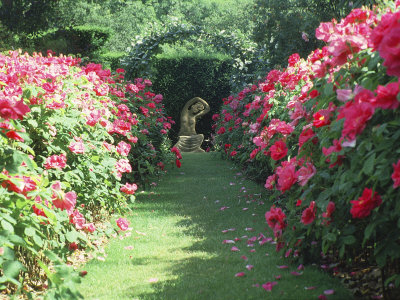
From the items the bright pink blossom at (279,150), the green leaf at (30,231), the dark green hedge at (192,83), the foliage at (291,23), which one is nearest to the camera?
the green leaf at (30,231)

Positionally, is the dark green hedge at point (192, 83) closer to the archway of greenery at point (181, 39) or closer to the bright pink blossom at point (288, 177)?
the archway of greenery at point (181, 39)

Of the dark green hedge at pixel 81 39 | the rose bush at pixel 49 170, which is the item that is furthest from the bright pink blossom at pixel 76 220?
the dark green hedge at pixel 81 39

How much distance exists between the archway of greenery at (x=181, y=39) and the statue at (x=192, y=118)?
265cm

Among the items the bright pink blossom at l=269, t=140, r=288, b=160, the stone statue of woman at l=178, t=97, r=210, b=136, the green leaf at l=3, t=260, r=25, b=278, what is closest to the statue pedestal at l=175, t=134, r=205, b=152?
the stone statue of woman at l=178, t=97, r=210, b=136

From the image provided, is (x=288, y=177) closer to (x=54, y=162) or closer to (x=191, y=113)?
(x=54, y=162)

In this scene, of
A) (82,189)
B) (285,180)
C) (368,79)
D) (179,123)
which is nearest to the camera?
(368,79)

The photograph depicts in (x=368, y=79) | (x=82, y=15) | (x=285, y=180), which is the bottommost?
(x=285, y=180)

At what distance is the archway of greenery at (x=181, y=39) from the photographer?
10227mm

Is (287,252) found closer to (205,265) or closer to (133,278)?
(205,265)

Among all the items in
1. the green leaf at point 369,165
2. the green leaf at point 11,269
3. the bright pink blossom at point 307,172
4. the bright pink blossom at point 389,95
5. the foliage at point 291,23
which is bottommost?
the green leaf at point 11,269

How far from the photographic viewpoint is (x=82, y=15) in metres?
28.5

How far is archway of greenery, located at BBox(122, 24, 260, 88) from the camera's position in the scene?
10227 millimetres

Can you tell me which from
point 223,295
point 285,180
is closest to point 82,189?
point 223,295

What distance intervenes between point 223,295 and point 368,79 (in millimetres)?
1504
